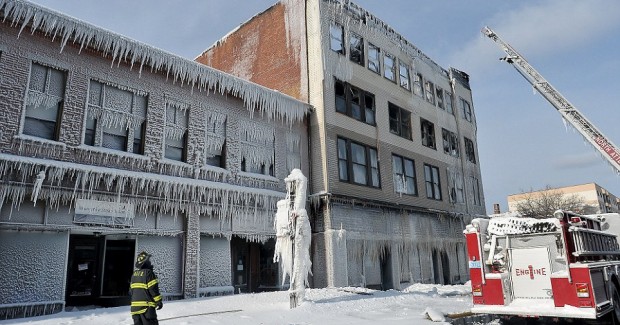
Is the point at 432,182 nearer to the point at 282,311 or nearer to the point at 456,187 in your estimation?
the point at 456,187

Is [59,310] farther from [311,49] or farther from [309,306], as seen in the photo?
[311,49]

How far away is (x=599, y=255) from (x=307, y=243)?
269 inches

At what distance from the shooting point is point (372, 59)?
72.5ft

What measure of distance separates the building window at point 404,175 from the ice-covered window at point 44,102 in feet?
49.9

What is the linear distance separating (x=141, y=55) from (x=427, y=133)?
17.7 m

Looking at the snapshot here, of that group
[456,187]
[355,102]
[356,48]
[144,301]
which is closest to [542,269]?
[144,301]

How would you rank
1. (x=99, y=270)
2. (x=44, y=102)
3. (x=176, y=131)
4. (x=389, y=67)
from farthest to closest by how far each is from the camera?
(x=389, y=67) < (x=176, y=131) < (x=99, y=270) < (x=44, y=102)

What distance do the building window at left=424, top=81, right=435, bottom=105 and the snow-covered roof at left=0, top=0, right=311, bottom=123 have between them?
11.1 meters

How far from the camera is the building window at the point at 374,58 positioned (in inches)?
862

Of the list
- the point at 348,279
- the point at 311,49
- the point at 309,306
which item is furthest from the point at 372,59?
the point at 309,306

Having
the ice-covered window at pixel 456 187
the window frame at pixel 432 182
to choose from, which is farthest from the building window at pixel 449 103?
the window frame at pixel 432 182

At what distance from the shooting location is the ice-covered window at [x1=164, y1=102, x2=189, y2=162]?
14.0 meters

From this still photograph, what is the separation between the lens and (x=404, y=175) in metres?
22.4

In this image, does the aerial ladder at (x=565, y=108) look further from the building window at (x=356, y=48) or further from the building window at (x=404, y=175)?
the building window at (x=356, y=48)
